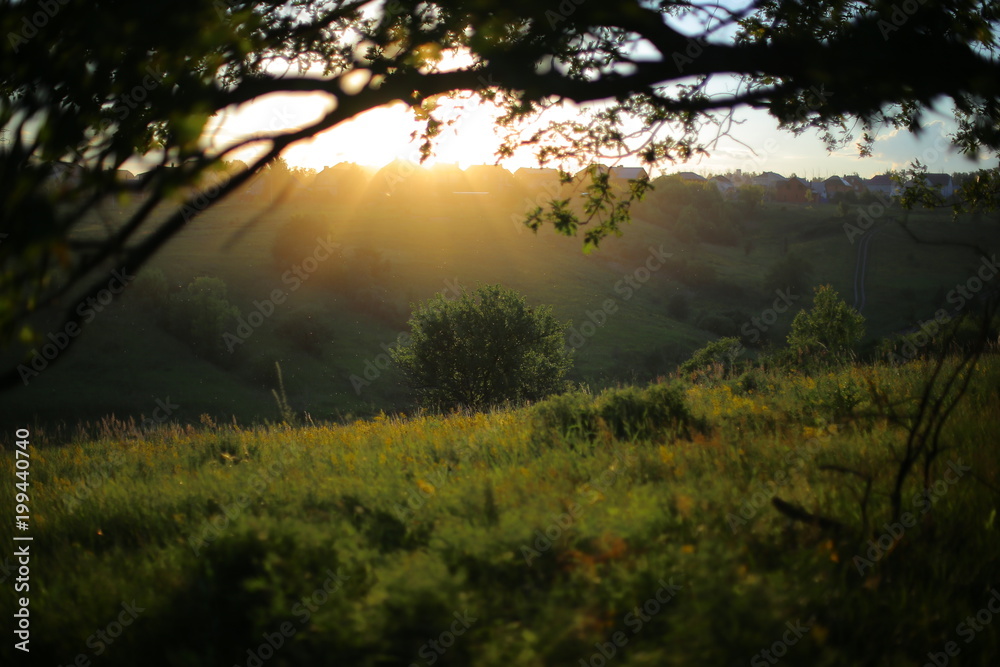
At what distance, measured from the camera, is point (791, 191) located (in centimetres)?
13862

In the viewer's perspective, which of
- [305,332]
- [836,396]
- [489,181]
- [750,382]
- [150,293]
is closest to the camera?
[836,396]

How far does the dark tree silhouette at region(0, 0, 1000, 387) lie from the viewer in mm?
2637

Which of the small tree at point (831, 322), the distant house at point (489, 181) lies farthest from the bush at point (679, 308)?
the small tree at point (831, 322)

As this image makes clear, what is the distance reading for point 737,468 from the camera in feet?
14.9

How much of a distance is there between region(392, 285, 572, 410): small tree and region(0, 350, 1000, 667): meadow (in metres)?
22.0

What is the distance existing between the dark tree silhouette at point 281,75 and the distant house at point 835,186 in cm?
14300

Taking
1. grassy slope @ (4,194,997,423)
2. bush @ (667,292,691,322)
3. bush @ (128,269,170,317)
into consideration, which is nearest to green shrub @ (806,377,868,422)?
grassy slope @ (4,194,997,423)

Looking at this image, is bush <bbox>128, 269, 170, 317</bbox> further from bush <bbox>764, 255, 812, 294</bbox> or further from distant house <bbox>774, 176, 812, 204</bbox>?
distant house <bbox>774, 176, 812, 204</bbox>

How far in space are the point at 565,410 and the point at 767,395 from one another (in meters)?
2.88

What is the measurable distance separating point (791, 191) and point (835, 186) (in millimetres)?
9300

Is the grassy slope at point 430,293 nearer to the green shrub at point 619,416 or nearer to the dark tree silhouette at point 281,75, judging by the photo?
the green shrub at point 619,416

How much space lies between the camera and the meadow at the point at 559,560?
2.71 metres

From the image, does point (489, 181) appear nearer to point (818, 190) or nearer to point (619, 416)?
point (818, 190)

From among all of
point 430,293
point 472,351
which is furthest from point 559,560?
point 430,293
